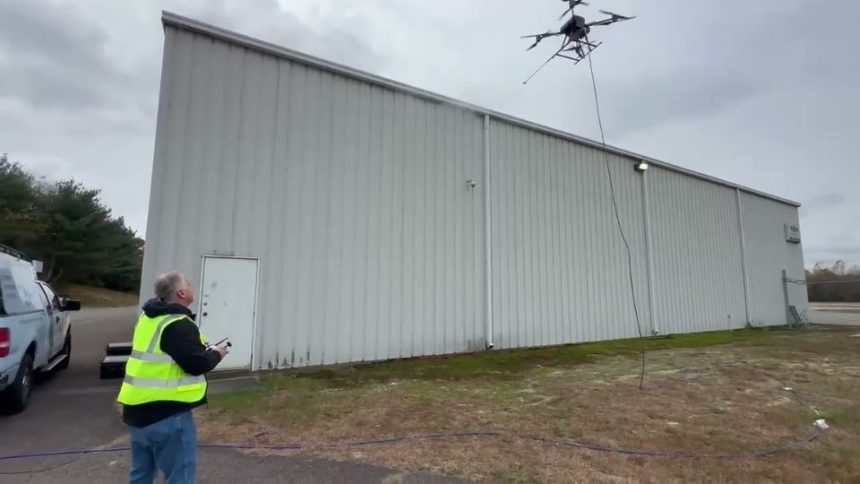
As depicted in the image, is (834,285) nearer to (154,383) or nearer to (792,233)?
(792,233)

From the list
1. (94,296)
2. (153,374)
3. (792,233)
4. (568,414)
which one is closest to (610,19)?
(568,414)

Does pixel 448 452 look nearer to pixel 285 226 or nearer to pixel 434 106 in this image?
pixel 285 226

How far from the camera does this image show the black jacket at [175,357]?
7.63 feet

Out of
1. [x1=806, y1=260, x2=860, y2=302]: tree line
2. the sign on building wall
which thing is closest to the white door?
the sign on building wall

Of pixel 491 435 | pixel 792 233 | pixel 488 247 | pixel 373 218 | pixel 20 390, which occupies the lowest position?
pixel 491 435

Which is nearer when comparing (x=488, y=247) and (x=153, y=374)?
(x=153, y=374)

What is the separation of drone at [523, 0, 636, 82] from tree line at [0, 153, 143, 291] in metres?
35.8

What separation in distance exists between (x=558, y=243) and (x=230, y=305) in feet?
28.0

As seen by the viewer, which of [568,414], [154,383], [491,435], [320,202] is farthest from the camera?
[320,202]

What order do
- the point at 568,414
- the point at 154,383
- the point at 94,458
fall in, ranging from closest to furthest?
the point at 154,383
the point at 94,458
the point at 568,414

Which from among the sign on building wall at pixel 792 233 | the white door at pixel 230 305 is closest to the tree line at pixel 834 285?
the sign on building wall at pixel 792 233

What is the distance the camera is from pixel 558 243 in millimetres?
12633

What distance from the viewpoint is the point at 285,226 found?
342 inches

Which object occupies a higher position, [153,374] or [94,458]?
[153,374]
